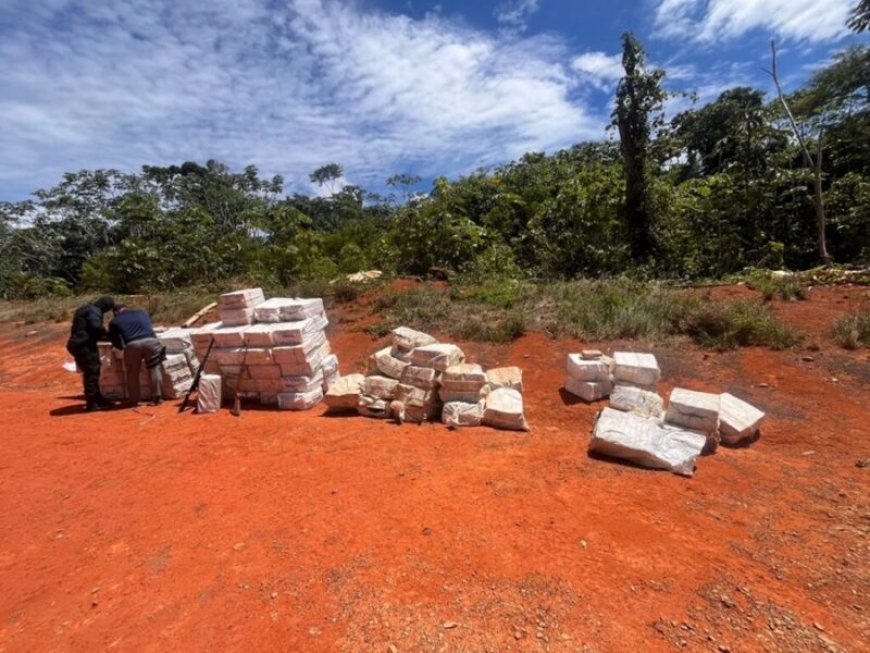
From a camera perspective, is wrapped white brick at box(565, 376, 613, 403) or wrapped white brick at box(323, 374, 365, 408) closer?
wrapped white brick at box(323, 374, 365, 408)

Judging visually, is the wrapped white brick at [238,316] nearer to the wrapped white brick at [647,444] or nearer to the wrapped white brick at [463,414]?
the wrapped white brick at [463,414]

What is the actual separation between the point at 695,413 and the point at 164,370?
6351 mm

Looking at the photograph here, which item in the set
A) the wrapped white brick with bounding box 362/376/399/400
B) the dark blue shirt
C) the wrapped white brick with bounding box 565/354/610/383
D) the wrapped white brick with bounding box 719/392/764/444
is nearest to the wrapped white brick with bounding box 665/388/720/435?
the wrapped white brick with bounding box 719/392/764/444

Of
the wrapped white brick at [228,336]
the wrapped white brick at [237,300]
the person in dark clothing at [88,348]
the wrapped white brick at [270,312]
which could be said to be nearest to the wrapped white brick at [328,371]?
the wrapped white brick at [270,312]

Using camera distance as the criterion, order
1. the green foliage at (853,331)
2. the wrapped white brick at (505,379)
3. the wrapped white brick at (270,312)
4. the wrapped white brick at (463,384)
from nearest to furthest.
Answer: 1. the wrapped white brick at (463,384)
2. the wrapped white brick at (505,379)
3. the wrapped white brick at (270,312)
4. the green foliage at (853,331)

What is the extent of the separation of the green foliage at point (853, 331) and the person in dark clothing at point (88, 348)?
9.70 m

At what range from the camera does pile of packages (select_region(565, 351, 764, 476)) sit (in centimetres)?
358

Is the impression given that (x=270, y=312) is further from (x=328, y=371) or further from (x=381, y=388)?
(x=381, y=388)

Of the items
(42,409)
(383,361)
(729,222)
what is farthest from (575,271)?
(42,409)

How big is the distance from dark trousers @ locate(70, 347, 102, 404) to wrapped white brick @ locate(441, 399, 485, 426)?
4679 millimetres

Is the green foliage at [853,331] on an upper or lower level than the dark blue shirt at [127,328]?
lower

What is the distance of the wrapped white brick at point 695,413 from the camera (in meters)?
3.86

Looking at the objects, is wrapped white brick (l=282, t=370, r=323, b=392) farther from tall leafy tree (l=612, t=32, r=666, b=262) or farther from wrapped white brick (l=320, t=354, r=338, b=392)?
tall leafy tree (l=612, t=32, r=666, b=262)

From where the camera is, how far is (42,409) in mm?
5746
